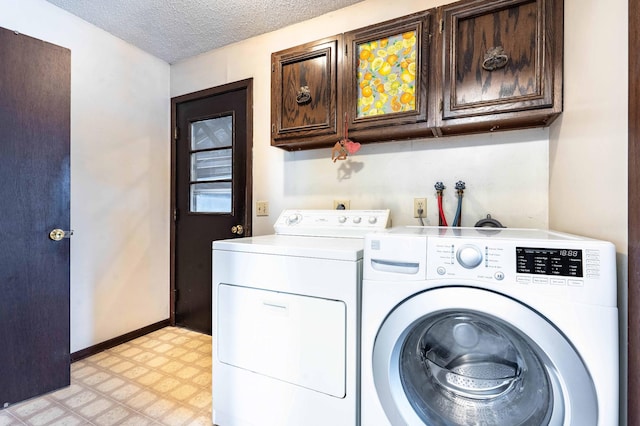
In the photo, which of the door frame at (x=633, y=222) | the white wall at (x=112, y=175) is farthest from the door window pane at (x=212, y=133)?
the door frame at (x=633, y=222)

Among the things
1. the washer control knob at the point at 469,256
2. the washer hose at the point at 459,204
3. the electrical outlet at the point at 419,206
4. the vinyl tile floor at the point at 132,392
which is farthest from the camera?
the electrical outlet at the point at 419,206

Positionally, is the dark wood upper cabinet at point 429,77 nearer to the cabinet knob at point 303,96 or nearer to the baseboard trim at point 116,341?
the cabinet knob at point 303,96

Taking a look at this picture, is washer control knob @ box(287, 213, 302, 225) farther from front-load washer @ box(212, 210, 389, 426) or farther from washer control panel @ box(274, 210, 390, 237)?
front-load washer @ box(212, 210, 389, 426)

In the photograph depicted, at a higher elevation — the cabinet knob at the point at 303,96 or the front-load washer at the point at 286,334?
the cabinet knob at the point at 303,96

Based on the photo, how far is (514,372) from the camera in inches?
38.7

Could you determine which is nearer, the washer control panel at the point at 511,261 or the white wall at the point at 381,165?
the washer control panel at the point at 511,261

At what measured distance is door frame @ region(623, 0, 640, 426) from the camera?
29.2 inches

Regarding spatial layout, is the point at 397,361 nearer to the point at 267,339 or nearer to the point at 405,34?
the point at 267,339

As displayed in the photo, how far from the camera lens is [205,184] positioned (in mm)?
2590

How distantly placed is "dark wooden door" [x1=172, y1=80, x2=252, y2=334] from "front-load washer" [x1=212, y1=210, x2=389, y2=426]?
1012 millimetres

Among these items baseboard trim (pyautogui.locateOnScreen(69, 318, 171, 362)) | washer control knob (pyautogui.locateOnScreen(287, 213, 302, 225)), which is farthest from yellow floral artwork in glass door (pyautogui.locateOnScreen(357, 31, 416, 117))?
baseboard trim (pyautogui.locateOnScreen(69, 318, 171, 362))

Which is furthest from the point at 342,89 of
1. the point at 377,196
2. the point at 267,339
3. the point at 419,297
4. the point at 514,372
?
the point at 514,372

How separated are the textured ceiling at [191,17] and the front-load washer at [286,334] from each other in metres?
1.57

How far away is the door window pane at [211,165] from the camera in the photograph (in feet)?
8.13
